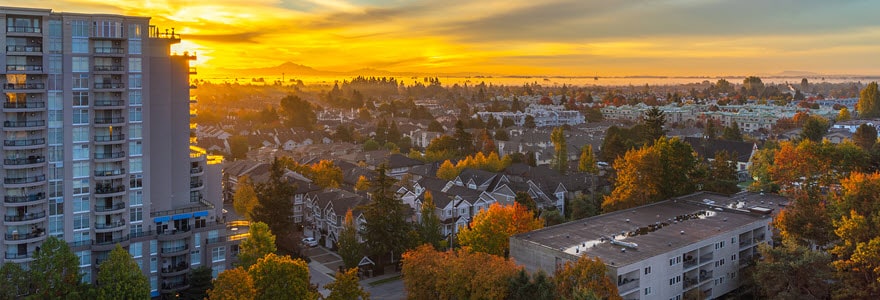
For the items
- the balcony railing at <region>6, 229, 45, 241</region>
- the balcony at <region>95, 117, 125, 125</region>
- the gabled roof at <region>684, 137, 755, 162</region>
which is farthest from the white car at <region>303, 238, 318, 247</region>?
the gabled roof at <region>684, 137, 755, 162</region>

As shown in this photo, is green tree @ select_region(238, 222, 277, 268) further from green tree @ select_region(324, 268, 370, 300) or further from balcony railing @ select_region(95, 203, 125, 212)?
balcony railing @ select_region(95, 203, 125, 212)

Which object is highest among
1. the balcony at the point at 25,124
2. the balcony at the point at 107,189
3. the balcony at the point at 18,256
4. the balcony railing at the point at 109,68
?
the balcony railing at the point at 109,68

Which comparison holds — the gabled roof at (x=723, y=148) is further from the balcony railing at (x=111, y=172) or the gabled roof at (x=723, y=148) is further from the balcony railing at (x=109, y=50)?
the balcony railing at (x=109, y=50)

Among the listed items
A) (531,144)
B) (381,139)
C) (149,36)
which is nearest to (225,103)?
(381,139)

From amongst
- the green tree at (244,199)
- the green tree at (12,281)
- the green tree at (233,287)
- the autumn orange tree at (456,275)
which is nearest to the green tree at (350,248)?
the autumn orange tree at (456,275)

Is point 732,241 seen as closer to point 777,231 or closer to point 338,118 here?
point 777,231

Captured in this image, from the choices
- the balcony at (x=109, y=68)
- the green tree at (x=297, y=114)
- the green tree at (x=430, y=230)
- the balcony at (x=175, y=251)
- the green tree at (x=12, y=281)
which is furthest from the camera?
the green tree at (x=297, y=114)

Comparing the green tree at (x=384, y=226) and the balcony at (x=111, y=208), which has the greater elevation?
the balcony at (x=111, y=208)
